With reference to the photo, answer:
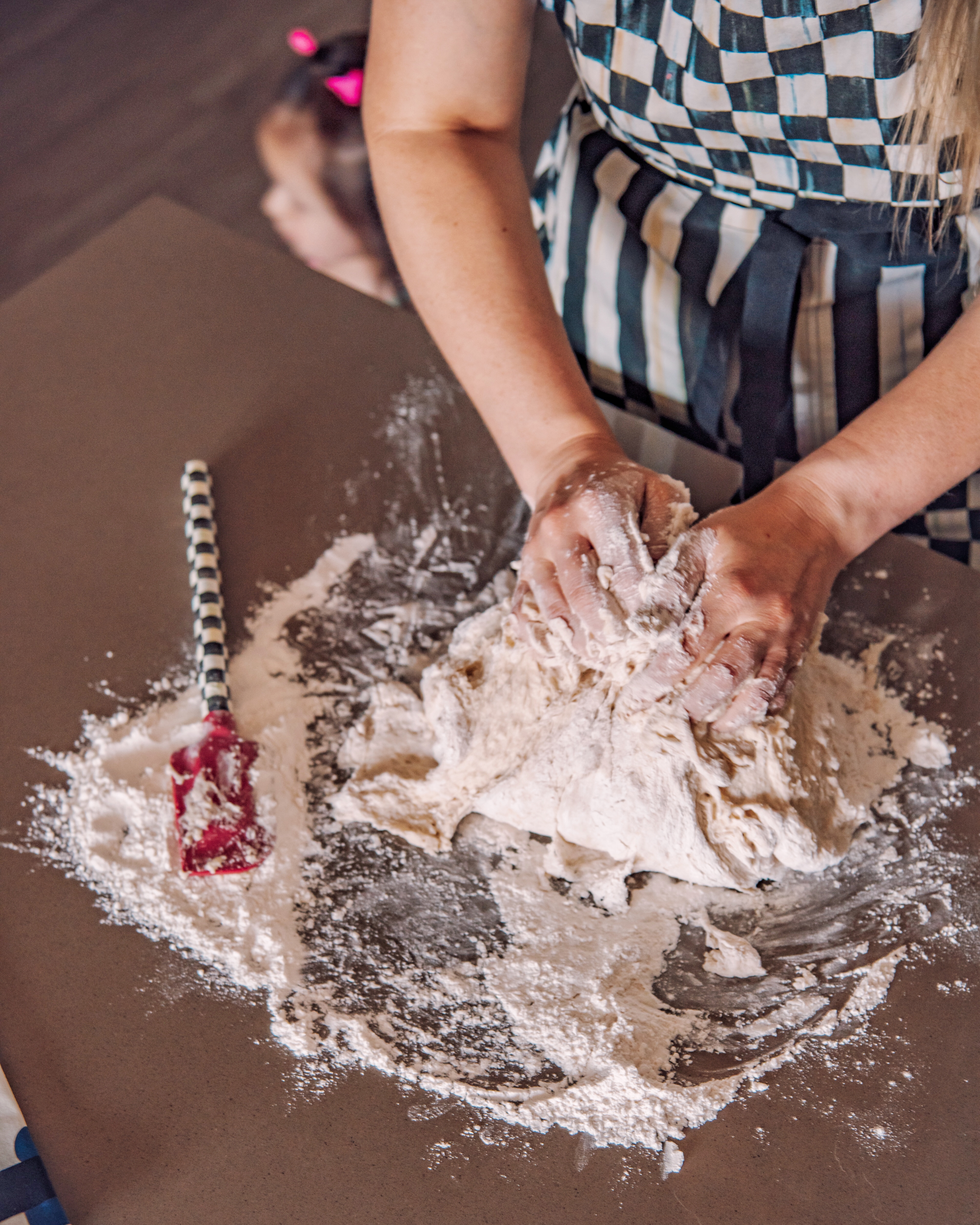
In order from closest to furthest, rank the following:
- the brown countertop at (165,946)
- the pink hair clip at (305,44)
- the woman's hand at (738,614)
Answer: the brown countertop at (165,946) < the woman's hand at (738,614) < the pink hair clip at (305,44)

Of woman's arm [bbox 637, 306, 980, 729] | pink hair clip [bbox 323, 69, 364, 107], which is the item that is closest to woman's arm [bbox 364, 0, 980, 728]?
woman's arm [bbox 637, 306, 980, 729]

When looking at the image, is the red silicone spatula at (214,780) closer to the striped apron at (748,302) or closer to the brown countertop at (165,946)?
the brown countertop at (165,946)

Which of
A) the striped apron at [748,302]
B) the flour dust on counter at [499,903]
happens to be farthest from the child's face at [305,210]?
the flour dust on counter at [499,903]

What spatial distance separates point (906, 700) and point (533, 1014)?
0.57 metres

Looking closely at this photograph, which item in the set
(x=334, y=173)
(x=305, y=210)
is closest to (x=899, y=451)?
(x=334, y=173)

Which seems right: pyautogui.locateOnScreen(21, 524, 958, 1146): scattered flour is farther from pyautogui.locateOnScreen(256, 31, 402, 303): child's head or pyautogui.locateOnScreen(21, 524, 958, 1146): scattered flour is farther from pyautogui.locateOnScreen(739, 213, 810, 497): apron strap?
pyautogui.locateOnScreen(256, 31, 402, 303): child's head

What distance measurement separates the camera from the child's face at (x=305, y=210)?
2600 millimetres

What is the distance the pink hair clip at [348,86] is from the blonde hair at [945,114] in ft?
6.16

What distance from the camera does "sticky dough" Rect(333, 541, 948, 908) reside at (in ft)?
3.44

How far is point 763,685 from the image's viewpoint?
1.00 metres

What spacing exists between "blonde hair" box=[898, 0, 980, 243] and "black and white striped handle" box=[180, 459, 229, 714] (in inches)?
36.5

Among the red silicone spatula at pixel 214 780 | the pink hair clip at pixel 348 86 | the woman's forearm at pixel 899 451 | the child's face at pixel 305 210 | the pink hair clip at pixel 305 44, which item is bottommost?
the red silicone spatula at pixel 214 780

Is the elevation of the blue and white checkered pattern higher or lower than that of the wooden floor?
lower

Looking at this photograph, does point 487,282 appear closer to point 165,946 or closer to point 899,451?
point 899,451
